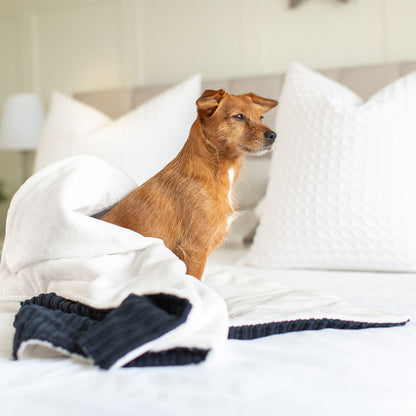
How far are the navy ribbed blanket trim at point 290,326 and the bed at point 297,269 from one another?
0.01 m

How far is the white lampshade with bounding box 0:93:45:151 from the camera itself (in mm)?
2574

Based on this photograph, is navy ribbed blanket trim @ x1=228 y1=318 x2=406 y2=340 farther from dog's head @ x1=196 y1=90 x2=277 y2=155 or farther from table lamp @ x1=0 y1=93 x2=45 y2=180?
table lamp @ x1=0 y1=93 x2=45 y2=180

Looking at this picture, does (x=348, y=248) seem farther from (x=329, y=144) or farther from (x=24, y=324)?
(x=24, y=324)

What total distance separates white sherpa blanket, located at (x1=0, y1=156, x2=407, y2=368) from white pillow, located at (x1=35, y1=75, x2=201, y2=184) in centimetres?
9

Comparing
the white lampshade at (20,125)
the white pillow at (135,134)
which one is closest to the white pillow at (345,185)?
the white pillow at (135,134)

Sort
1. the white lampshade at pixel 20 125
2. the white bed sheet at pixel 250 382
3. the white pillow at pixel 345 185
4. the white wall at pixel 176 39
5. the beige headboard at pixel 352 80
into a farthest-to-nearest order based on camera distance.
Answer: the white lampshade at pixel 20 125
the white wall at pixel 176 39
the beige headboard at pixel 352 80
the white pillow at pixel 345 185
the white bed sheet at pixel 250 382

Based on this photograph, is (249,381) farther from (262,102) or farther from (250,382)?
(262,102)

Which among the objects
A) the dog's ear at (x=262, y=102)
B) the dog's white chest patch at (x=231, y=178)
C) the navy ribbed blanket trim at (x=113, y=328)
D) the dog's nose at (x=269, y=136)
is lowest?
the navy ribbed blanket trim at (x=113, y=328)

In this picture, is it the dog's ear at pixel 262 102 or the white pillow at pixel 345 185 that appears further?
the white pillow at pixel 345 185

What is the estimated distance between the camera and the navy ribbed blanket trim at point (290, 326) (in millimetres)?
729

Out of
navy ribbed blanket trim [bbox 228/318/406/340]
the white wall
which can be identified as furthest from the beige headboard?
navy ribbed blanket trim [bbox 228/318/406/340]

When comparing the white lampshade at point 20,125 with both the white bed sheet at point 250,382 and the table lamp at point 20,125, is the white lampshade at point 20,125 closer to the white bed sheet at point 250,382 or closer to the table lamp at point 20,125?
the table lamp at point 20,125

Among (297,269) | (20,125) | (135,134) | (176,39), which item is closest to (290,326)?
(297,269)

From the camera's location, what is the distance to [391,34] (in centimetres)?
210
